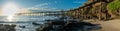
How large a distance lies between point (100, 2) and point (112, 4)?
209 centimetres

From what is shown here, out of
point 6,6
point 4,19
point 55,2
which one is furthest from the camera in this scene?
point 4,19

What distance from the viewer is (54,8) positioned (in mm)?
72938

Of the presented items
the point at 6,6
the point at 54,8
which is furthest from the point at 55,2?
the point at 6,6

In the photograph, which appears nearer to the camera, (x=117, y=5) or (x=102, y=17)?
(x=117, y=5)

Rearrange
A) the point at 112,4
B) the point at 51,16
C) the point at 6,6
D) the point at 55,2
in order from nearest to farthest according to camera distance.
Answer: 1. the point at 112,4
2. the point at 6,6
3. the point at 55,2
4. the point at 51,16

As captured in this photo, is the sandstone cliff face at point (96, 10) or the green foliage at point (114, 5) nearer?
the green foliage at point (114, 5)

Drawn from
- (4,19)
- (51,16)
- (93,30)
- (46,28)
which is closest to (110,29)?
(93,30)

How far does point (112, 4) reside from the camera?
193ft

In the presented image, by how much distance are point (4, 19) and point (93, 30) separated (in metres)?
39.6

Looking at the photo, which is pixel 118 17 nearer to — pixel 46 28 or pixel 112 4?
pixel 112 4

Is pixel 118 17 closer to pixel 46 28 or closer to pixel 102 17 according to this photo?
pixel 102 17

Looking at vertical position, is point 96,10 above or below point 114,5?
below

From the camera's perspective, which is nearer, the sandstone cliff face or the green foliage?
the green foliage

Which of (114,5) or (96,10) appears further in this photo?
(96,10)
